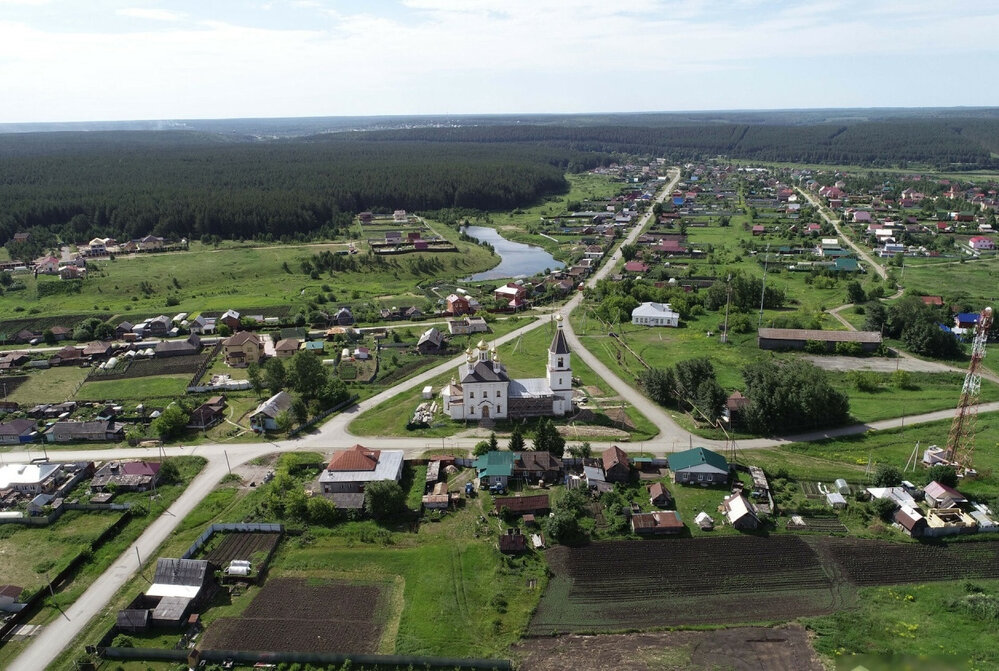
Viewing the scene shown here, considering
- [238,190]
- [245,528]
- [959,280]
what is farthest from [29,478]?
[238,190]

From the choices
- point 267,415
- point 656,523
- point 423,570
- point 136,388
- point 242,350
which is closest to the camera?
point 423,570

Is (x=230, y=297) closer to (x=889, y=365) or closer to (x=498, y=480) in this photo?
(x=498, y=480)

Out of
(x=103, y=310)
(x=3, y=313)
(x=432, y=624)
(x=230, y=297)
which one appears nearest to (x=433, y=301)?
(x=230, y=297)

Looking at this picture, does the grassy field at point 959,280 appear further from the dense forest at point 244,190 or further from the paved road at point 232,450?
the dense forest at point 244,190

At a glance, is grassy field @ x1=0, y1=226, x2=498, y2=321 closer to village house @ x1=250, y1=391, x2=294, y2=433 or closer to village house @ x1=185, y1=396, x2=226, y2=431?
village house @ x1=185, y1=396, x2=226, y2=431

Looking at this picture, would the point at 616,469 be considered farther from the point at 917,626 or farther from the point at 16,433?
the point at 16,433

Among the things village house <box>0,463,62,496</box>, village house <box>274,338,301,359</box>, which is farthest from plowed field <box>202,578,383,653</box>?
village house <box>274,338,301,359</box>
